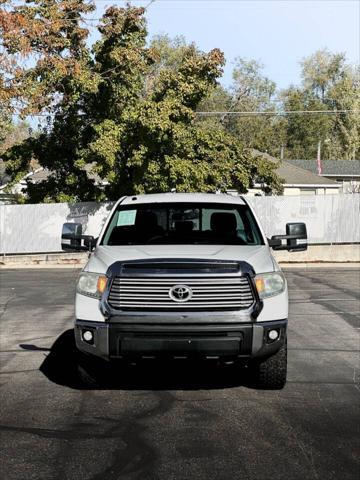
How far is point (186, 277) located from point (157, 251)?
49cm

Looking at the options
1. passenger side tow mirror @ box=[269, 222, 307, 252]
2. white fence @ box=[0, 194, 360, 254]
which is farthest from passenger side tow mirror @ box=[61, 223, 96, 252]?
white fence @ box=[0, 194, 360, 254]

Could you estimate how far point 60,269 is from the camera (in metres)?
22.8

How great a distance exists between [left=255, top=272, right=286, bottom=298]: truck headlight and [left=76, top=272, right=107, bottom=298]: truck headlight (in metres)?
1.33

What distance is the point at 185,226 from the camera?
7133 millimetres

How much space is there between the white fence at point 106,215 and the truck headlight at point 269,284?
19.1 m

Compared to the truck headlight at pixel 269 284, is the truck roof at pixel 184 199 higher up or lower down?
higher up

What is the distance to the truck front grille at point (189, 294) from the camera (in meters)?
5.70

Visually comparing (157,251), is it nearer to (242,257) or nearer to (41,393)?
(242,257)

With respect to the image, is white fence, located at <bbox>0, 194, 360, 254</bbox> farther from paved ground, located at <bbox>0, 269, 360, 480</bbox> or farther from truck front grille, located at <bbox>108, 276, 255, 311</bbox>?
truck front grille, located at <bbox>108, 276, 255, 311</bbox>

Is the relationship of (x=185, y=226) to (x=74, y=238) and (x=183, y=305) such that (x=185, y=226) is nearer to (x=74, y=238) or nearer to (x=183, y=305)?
(x=74, y=238)

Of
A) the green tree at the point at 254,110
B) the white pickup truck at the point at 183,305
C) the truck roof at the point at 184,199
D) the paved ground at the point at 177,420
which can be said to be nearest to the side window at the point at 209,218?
the truck roof at the point at 184,199

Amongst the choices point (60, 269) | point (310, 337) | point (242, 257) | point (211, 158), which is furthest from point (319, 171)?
point (242, 257)

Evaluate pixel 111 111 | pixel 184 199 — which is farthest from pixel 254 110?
pixel 184 199

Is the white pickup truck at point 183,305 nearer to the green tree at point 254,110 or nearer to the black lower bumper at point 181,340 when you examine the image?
the black lower bumper at point 181,340
